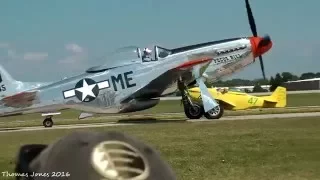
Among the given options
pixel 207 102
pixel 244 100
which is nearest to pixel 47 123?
pixel 207 102

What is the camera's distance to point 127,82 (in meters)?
22.2

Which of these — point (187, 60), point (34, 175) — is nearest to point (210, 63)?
point (187, 60)

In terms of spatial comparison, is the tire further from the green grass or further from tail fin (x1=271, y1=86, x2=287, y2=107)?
the green grass

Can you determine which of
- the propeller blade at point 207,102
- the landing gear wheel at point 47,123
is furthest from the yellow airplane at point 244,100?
the landing gear wheel at point 47,123

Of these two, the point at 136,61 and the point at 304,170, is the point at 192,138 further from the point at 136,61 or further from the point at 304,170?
the point at 136,61

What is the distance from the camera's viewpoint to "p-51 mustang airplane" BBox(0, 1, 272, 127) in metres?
21.8

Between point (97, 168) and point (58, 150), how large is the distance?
10cm

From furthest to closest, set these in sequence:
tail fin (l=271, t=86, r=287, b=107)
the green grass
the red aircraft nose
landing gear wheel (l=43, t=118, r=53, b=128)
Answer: tail fin (l=271, t=86, r=287, b=107) → the red aircraft nose → landing gear wheel (l=43, t=118, r=53, b=128) → the green grass

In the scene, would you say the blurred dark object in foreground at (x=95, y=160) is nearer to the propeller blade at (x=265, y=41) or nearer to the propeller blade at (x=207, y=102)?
the propeller blade at (x=207, y=102)

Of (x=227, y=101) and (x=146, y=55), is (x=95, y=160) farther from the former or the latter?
(x=227, y=101)

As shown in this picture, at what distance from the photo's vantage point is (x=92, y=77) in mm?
21875

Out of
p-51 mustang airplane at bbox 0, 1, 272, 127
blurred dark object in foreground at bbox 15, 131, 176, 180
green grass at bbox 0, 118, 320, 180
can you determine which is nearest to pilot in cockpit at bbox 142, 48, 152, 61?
p-51 mustang airplane at bbox 0, 1, 272, 127

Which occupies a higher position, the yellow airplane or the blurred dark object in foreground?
the blurred dark object in foreground

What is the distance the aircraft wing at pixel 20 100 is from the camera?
2209 cm
